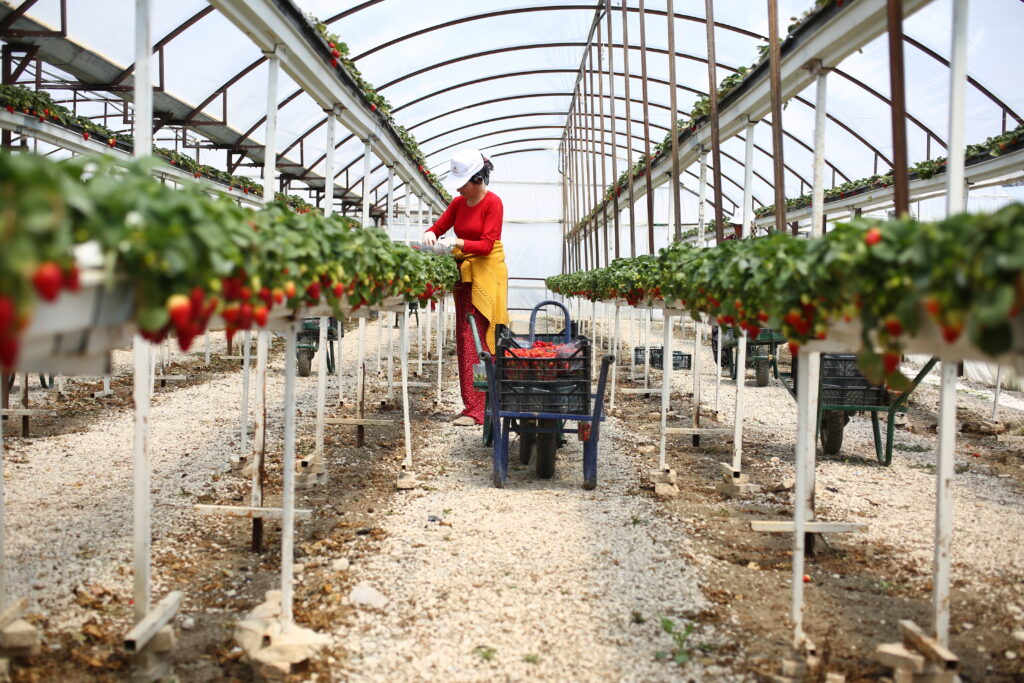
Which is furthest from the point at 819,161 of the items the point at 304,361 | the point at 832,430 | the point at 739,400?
the point at 304,361

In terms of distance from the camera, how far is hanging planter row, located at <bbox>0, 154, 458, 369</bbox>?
4.12ft

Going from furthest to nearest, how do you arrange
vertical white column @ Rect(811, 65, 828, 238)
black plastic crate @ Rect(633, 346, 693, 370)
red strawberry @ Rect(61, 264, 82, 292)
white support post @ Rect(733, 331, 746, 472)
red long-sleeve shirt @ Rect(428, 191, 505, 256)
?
black plastic crate @ Rect(633, 346, 693, 370) < red long-sleeve shirt @ Rect(428, 191, 505, 256) < white support post @ Rect(733, 331, 746, 472) < vertical white column @ Rect(811, 65, 828, 238) < red strawberry @ Rect(61, 264, 82, 292)

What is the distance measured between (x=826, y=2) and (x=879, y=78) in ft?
24.5

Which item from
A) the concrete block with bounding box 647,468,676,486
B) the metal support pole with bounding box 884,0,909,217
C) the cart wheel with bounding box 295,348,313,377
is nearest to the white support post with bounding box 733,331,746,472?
the concrete block with bounding box 647,468,676,486

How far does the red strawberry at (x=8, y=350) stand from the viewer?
1.23 metres

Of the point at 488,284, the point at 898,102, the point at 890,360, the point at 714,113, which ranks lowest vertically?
the point at 890,360

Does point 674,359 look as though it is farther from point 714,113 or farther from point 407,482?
point 407,482

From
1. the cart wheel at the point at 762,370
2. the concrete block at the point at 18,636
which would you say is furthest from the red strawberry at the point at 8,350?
the cart wheel at the point at 762,370

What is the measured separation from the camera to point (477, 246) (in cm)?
641

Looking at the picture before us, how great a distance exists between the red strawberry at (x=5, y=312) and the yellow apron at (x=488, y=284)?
536 cm

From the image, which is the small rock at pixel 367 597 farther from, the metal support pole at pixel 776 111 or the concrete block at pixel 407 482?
the metal support pole at pixel 776 111

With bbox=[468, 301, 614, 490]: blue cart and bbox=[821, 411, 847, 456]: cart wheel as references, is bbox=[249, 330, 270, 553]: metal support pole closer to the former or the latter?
bbox=[468, 301, 614, 490]: blue cart

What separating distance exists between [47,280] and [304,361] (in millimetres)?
8888

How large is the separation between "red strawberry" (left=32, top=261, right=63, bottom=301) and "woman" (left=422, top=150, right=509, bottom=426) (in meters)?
4.97
